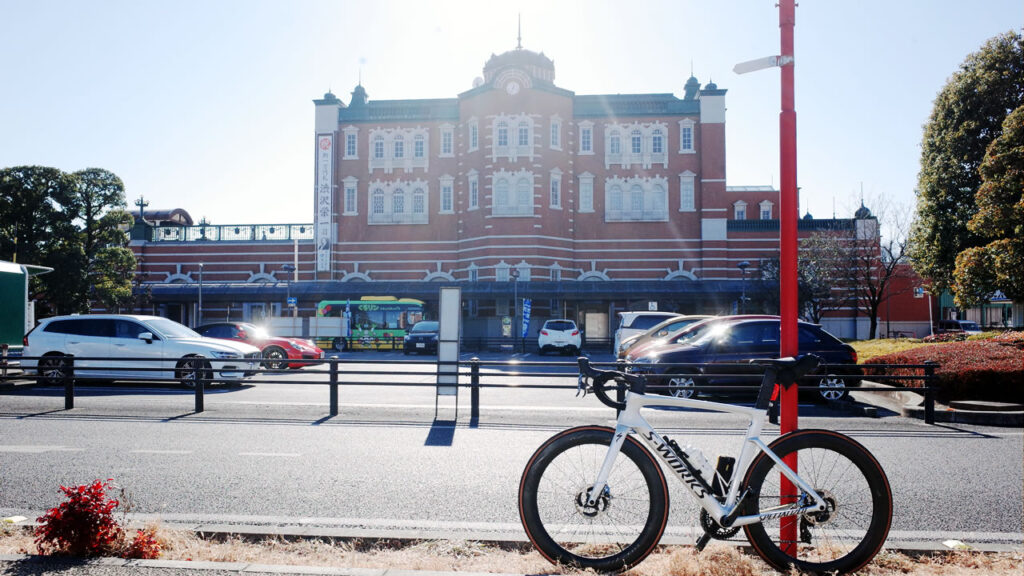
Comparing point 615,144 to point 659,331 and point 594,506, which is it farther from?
point 594,506

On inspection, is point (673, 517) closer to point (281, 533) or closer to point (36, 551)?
point (281, 533)

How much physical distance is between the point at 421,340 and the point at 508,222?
44.7 ft

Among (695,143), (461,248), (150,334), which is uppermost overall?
A: (695,143)

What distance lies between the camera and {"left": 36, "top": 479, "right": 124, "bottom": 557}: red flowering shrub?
3562mm

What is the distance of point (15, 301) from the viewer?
1593 centimetres

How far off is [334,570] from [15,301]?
16940 mm

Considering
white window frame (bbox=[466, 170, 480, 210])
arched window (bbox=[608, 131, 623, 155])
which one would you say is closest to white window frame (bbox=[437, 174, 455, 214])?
white window frame (bbox=[466, 170, 480, 210])

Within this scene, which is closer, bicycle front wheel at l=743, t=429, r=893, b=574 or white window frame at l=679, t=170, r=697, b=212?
bicycle front wheel at l=743, t=429, r=893, b=574

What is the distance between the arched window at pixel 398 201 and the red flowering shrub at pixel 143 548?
41.1 m

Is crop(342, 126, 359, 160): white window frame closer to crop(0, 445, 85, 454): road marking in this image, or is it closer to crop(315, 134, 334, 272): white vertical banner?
crop(315, 134, 334, 272): white vertical banner

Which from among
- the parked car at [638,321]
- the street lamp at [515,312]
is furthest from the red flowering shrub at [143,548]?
the street lamp at [515,312]

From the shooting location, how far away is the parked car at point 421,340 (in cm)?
2834

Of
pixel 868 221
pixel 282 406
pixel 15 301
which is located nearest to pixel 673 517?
pixel 282 406

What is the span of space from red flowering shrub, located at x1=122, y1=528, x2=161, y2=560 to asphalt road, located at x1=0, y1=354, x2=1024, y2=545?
91 cm
